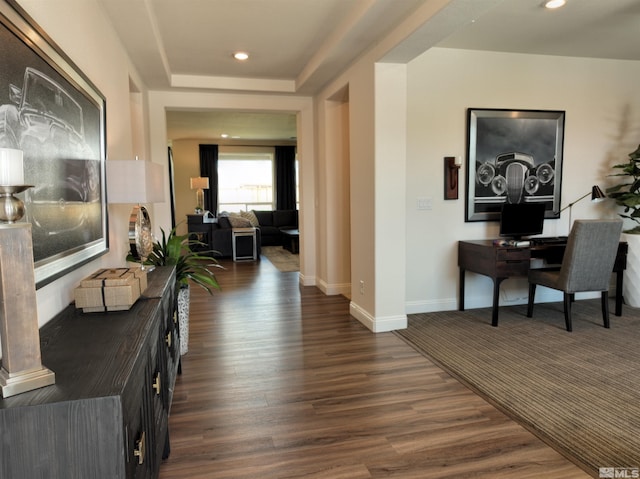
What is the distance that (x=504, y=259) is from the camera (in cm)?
385

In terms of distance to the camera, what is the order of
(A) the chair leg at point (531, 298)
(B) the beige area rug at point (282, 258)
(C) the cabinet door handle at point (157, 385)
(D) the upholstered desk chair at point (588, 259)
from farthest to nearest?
(B) the beige area rug at point (282, 258) → (A) the chair leg at point (531, 298) → (D) the upholstered desk chair at point (588, 259) → (C) the cabinet door handle at point (157, 385)

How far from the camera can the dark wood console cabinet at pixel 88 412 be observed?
0.99 metres

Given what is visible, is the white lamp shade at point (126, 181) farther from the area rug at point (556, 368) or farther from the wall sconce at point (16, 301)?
the area rug at point (556, 368)

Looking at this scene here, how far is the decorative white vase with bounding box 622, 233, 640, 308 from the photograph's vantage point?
14.1ft

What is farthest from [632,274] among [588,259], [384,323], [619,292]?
[384,323]

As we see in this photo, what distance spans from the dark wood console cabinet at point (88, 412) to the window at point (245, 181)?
960cm

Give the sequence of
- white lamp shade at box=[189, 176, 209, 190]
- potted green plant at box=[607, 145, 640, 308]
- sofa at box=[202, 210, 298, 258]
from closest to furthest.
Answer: potted green plant at box=[607, 145, 640, 308], sofa at box=[202, 210, 298, 258], white lamp shade at box=[189, 176, 209, 190]

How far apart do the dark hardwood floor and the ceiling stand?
2.34 meters

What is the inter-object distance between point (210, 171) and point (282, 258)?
3.75 meters

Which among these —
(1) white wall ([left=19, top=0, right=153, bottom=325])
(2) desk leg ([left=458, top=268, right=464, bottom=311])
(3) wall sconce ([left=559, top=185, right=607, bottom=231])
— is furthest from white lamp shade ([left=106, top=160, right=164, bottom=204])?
(3) wall sconce ([left=559, top=185, right=607, bottom=231])

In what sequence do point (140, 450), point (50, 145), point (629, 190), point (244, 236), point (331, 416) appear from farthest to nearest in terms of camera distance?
point (244, 236) < point (629, 190) < point (331, 416) < point (50, 145) < point (140, 450)

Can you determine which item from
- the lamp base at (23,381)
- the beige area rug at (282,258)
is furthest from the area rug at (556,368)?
the beige area rug at (282,258)

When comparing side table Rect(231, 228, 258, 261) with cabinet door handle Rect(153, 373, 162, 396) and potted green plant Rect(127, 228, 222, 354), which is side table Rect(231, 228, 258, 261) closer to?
potted green plant Rect(127, 228, 222, 354)
